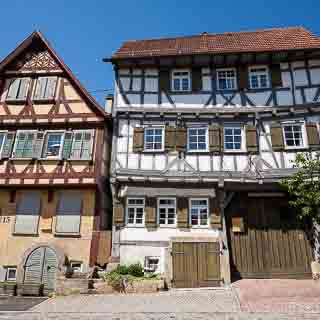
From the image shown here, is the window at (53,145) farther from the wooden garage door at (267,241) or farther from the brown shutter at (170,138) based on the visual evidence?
the wooden garage door at (267,241)

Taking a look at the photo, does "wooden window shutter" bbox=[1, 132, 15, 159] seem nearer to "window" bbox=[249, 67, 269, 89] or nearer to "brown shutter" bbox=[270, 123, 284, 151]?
"window" bbox=[249, 67, 269, 89]

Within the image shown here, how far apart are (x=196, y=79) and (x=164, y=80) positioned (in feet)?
4.94

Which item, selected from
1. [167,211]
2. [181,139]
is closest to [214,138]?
[181,139]

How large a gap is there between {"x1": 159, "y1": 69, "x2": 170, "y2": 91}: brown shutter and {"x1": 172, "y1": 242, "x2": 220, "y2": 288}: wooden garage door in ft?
23.3

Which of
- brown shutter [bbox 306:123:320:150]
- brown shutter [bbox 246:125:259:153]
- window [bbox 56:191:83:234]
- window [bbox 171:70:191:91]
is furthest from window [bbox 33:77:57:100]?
brown shutter [bbox 306:123:320:150]

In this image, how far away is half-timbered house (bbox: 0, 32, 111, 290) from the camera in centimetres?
1315

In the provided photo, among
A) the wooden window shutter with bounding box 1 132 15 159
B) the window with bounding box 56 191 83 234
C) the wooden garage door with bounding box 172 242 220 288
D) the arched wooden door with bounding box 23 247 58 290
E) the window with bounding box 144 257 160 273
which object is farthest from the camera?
the wooden window shutter with bounding box 1 132 15 159

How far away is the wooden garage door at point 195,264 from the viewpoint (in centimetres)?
1192

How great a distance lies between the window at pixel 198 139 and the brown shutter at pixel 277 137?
2.82 metres

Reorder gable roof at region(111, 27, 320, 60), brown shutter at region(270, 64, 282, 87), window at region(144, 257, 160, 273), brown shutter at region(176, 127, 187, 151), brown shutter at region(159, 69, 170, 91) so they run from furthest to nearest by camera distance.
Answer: brown shutter at region(159, 69, 170, 91)
gable roof at region(111, 27, 320, 60)
brown shutter at region(270, 64, 282, 87)
brown shutter at region(176, 127, 187, 151)
window at region(144, 257, 160, 273)

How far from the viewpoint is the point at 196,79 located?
1503 centimetres

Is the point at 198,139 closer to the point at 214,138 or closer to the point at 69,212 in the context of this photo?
the point at 214,138

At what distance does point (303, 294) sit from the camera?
390 inches

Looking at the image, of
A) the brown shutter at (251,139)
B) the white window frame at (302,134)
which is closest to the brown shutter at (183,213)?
the brown shutter at (251,139)
